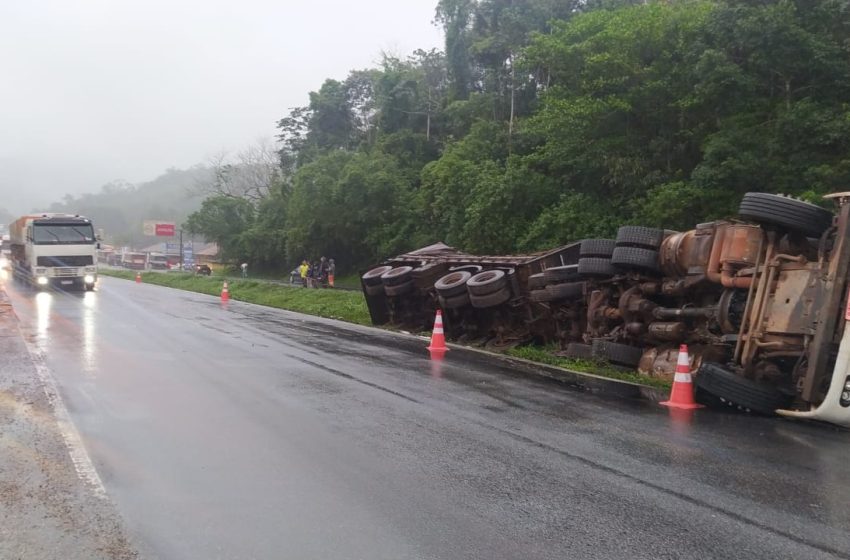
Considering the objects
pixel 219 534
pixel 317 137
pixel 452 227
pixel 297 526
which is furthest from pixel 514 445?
pixel 317 137

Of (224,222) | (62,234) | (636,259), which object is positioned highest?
(224,222)

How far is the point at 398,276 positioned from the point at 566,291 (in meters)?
5.66

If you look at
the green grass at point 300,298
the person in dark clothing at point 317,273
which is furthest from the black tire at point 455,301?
the person in dark clothing at point 317,273

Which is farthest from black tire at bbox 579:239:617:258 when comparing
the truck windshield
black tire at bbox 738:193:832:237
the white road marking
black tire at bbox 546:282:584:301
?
the truck windshield

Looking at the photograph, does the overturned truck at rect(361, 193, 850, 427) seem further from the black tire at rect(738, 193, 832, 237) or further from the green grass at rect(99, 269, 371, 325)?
the green grass at rect(99, 269, 371, 325)

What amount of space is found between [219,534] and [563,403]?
16.5 ft

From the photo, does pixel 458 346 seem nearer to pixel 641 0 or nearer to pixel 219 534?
pixel 219 534

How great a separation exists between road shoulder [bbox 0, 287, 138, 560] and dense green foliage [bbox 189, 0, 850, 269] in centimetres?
1832

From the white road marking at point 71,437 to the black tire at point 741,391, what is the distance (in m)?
6.32

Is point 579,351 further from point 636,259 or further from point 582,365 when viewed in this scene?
point 636,259

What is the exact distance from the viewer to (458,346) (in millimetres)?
14289

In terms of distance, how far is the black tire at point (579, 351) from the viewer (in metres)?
11.5

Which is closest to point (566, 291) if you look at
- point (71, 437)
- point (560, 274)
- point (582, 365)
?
point (560, 274)

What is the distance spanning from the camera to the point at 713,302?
9680mm
